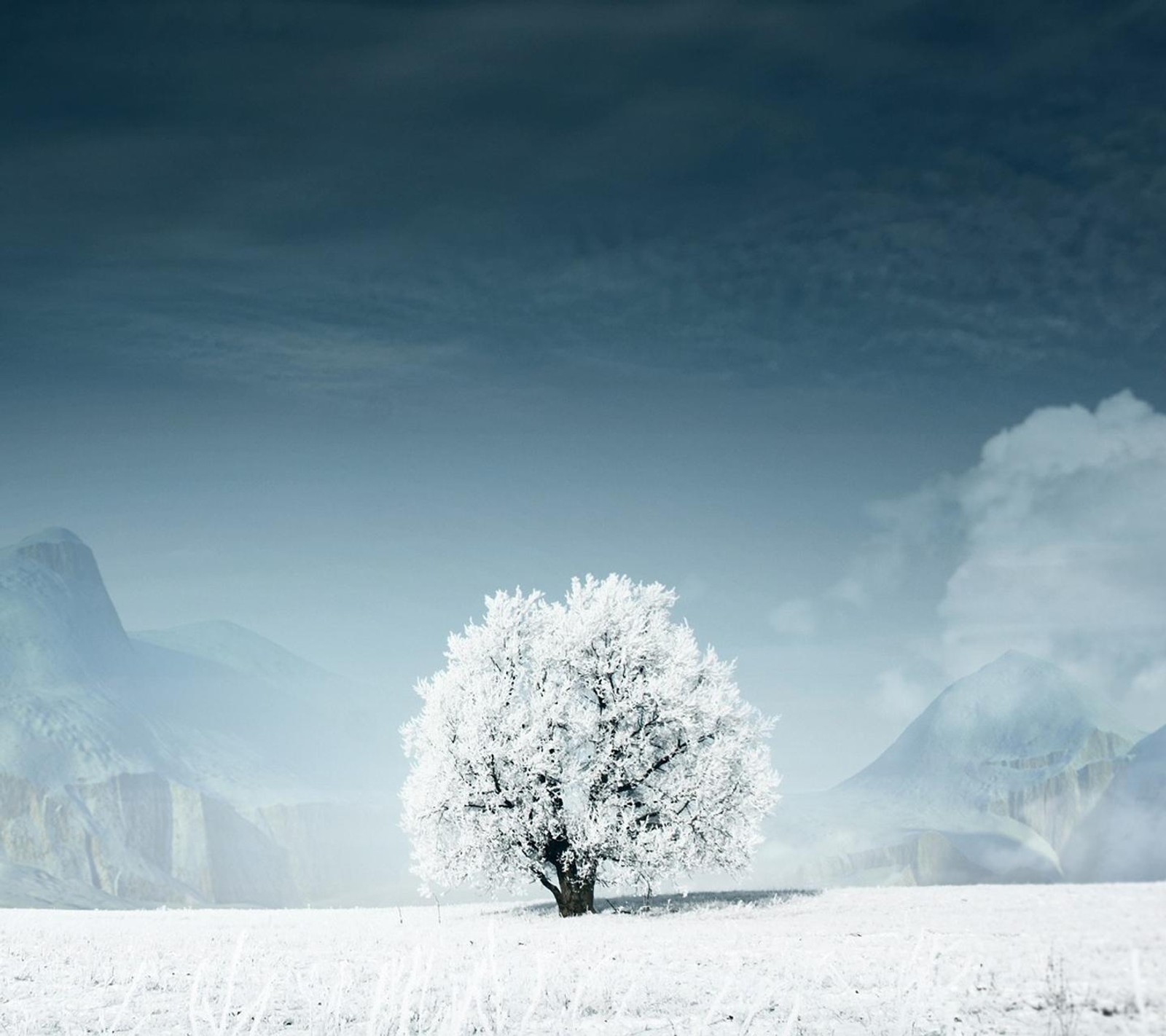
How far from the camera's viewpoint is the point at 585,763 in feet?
131

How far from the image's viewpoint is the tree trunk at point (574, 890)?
39.8 meters

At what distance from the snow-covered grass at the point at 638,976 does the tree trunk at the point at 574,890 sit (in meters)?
3.91

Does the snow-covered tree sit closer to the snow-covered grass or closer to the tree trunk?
the tree trunk

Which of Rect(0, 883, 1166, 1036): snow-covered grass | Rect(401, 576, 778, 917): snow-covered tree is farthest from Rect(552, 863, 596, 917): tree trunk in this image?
Rect(0, 883, 1166, 1036): snow-covered grass

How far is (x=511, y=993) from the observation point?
17.5 metres

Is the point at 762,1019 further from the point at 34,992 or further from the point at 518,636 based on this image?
the point at 518,636

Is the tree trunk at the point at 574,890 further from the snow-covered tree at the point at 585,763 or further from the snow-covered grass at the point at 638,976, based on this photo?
the snow-covered grass at the point at 638,976

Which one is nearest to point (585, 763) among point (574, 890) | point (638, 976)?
point (574, 890)

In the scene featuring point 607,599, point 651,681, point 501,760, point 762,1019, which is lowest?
point 762,1019

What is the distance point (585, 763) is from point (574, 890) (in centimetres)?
487

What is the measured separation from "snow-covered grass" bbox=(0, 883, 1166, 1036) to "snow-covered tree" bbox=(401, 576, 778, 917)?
3.75m

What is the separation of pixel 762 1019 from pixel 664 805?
24.3 metres

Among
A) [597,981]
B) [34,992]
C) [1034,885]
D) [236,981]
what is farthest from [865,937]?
[1034,885]

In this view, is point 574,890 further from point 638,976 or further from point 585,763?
point 638,976
